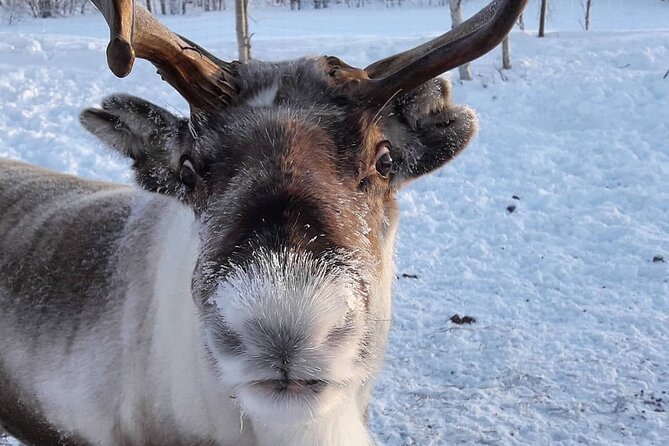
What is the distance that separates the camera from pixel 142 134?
2984mm

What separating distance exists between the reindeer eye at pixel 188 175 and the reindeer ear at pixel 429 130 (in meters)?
0.84

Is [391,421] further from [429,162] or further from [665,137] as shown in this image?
[665,137]

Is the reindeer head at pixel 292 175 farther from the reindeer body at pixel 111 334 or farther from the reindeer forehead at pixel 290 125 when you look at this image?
the reindeer body at pixel 111 334

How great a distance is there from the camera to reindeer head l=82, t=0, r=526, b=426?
6.15 feet

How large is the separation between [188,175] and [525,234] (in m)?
6.41

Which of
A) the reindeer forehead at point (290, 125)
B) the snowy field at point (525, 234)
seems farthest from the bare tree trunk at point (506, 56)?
the reindeer forehead at point (290, 125)

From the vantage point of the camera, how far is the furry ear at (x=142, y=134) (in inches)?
115

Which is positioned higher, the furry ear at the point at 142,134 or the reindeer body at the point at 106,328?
the furry ear at the point at 142,134

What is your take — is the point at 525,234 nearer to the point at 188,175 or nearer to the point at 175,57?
the point at 188,175

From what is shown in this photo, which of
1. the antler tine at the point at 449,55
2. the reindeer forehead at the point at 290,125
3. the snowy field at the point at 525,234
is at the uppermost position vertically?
the antler tine at the point at 449,55

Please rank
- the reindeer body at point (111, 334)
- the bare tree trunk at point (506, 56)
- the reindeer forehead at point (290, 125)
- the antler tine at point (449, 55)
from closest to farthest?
the reindeer forehead at point (290, 125)
the antler tine at point (449, 55)
the reindeer body at point (111, 334)
the bare tree trunk at point (506, 56)

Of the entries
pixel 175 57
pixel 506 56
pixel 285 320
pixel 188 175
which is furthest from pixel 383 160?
pixel 506 56

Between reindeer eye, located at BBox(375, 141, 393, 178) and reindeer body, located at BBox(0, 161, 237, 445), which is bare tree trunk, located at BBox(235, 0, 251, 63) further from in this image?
reindeer eye, located at BBox(375, 141, 393, 178)

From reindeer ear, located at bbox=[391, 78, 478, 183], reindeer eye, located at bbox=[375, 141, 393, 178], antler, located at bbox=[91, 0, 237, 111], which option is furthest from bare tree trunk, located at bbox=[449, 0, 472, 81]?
antler, located at bbox=[91, 0, 237, 111]
